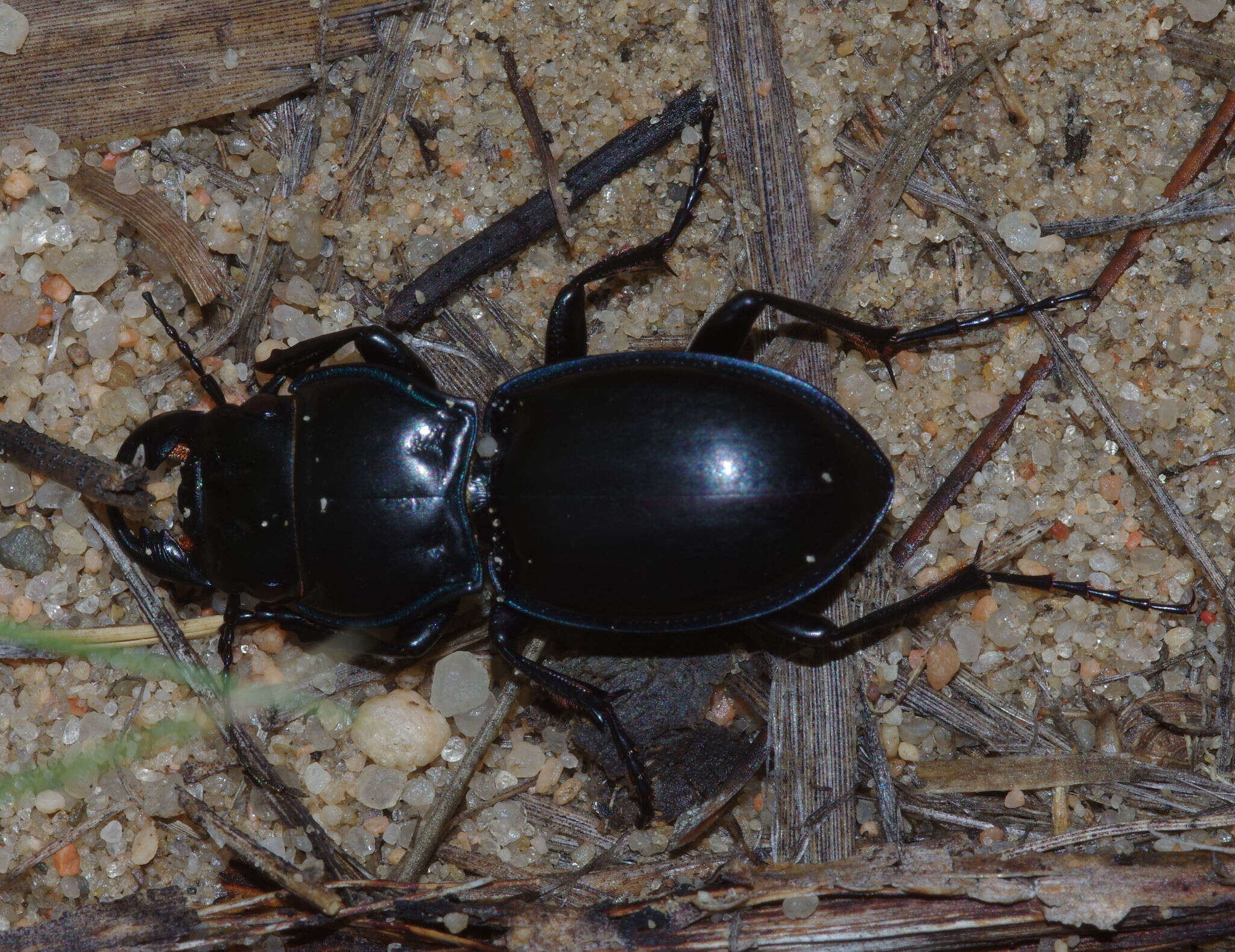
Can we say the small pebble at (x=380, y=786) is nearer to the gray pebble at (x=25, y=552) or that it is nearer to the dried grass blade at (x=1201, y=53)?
the gray pebble at (x=25, y=552)

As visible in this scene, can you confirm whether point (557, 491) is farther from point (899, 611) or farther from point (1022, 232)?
point (1022, 232)

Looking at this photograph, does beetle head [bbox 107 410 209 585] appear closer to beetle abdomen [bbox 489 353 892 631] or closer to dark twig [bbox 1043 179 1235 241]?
beetle abdomen [bbox 489 353 892 631]

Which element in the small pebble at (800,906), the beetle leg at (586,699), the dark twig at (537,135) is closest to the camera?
the small pebble at (800,906)

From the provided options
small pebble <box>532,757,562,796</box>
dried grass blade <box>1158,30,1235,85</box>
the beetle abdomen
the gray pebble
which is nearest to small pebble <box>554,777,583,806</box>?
small pebble <box>532,757,562,796</box>

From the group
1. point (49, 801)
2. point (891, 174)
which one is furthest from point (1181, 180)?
point (49, 801)

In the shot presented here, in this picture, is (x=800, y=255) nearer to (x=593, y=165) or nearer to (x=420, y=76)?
(x=593, y=165)

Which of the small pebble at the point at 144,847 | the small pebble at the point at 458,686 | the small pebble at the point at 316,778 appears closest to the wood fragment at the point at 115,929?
the small pebble at the point at 144,847
